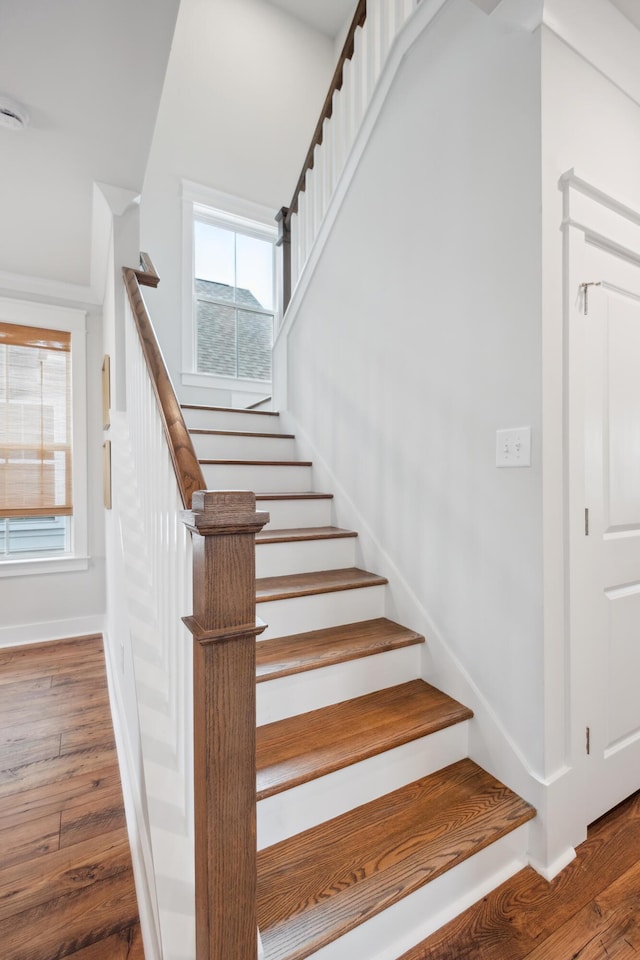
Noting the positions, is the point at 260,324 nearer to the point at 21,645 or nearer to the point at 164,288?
the point at 164,288

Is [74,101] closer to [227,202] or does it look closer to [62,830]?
[227,202]

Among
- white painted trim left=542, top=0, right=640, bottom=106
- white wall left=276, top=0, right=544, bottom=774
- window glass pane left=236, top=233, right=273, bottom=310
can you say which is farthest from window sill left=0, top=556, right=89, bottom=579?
white painted trim left=542, top=0, right=640, bottom=106

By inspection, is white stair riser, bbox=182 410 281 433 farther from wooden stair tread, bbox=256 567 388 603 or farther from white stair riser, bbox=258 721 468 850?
white stair riser, bbox=258 721 468 850

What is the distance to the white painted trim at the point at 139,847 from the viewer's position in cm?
112

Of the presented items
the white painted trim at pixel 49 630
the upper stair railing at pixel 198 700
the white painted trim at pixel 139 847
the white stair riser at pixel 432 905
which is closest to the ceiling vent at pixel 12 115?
the upper stair railing at pixel 198 700

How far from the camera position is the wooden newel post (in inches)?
30.4

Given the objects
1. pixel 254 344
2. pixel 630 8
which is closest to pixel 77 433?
pixel 254 344

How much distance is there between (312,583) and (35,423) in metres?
2.69

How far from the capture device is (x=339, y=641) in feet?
5.63

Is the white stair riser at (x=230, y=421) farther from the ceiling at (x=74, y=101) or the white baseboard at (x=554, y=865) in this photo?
the white baseboard at (x=554, y=865)

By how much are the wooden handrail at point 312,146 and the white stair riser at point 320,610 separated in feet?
6.93

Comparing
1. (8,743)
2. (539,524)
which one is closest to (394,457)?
(539,524)

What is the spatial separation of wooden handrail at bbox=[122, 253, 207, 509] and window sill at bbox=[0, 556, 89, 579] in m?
2.43

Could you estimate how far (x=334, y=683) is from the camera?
1.61 meters
